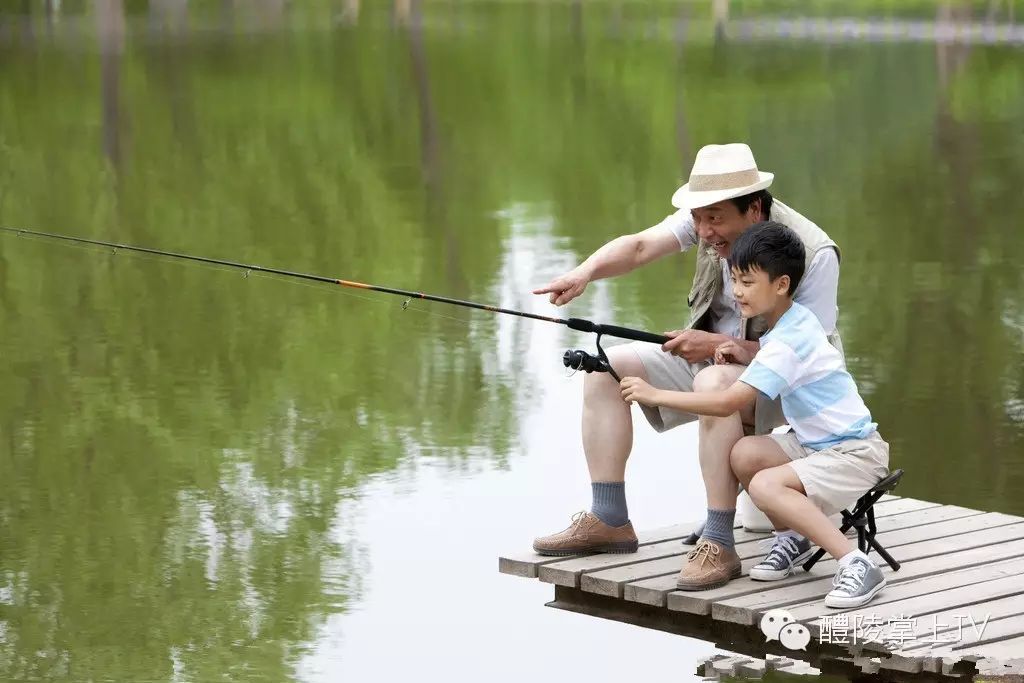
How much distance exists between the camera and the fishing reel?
3973 mm

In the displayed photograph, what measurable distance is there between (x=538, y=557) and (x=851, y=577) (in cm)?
72

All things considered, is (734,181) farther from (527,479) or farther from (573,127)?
(573,127)

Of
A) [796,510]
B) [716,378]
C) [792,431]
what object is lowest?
[796,510]

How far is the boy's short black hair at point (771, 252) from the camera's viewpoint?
12.5 ft

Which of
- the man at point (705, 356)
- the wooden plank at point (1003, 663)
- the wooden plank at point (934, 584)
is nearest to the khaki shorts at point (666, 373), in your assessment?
the man at point (705, 356)

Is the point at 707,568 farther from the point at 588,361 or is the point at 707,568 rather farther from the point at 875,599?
the point at 588,361

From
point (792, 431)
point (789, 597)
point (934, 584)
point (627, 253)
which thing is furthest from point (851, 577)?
point (627, 253)

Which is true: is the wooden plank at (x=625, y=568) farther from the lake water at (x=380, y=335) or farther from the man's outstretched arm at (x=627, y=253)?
the man's outstretched arm at (x=627, y=253)

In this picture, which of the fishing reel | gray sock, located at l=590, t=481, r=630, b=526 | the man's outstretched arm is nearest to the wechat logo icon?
gray sock, located at l=590, t=481, r=630, b=526

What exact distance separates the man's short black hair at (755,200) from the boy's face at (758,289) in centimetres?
21

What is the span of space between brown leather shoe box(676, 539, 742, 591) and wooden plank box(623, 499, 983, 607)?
4cm

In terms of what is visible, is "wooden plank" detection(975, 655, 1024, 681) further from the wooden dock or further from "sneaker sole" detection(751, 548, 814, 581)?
"sneaker sole" detection(751, 548, 814, 581)

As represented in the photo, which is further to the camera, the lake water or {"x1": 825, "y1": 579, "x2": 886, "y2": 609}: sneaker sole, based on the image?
the lake water

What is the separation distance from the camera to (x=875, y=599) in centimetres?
Result: 376
